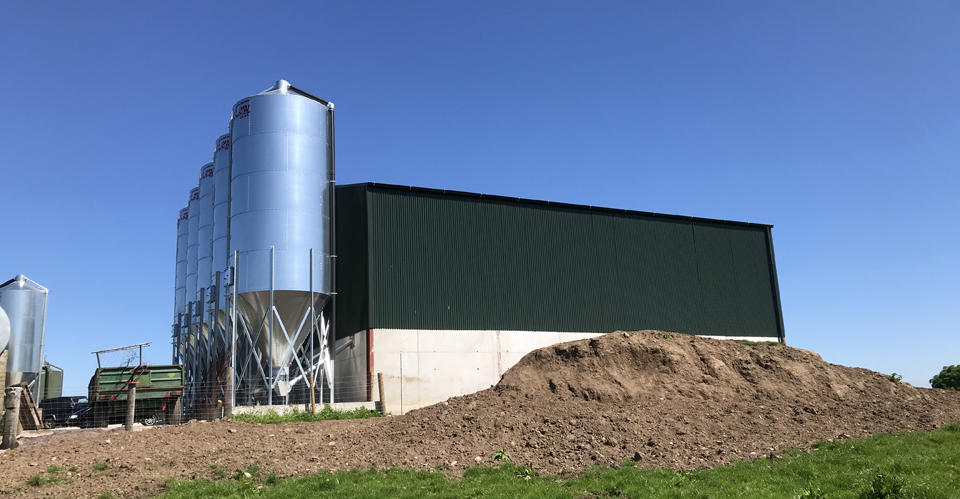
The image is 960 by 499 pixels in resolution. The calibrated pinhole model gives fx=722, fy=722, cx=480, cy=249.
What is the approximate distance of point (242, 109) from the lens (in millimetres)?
30953

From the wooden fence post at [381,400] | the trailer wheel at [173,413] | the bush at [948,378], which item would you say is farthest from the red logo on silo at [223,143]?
the bush at [948,378]

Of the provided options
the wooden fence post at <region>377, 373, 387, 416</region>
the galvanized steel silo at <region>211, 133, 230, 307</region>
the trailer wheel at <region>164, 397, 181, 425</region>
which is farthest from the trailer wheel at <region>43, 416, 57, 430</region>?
the wooden fence post at <region>377, 373, 387, 416</region>

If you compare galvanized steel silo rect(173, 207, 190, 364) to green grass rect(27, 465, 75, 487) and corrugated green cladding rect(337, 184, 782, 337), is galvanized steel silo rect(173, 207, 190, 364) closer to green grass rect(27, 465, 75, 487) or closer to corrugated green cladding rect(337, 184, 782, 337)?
corrugated green cladding rect(337, 184, 782, 337)

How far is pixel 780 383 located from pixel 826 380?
161 cm

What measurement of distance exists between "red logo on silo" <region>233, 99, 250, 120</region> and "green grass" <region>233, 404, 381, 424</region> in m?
13.0

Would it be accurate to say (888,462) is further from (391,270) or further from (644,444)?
(391,270)

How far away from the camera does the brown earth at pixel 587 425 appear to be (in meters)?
14.6

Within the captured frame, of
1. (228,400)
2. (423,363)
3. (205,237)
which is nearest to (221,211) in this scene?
(205,237)

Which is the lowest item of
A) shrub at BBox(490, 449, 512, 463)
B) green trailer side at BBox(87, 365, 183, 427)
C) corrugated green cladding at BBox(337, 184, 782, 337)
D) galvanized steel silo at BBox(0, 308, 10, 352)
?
shrub at BBox(490, 449, 512, 463)

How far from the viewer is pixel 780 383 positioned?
20.2 metres

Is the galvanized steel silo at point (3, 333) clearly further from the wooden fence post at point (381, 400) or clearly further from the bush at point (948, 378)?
the bush at point (948, 378)

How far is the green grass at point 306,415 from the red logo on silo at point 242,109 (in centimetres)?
1300

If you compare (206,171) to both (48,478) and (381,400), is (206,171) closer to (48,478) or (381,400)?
(381,400)

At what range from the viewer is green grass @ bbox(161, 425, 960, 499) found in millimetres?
11586
